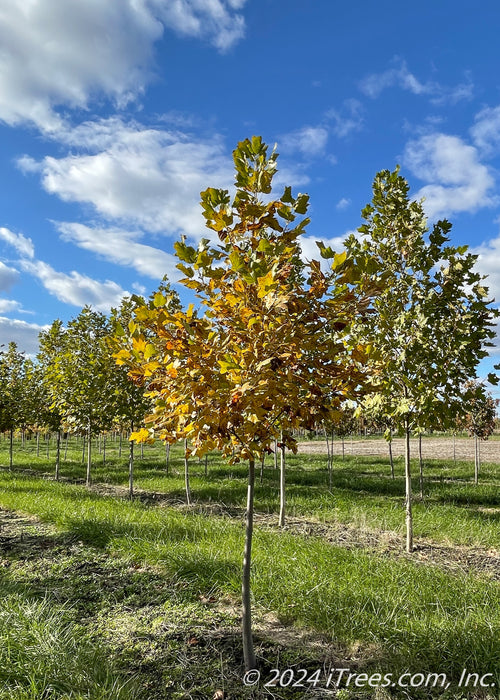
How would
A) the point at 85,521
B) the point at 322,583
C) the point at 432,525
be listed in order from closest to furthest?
the point at 322,583 → the point at 85,521 → the point at 432,525

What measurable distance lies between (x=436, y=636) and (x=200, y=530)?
12.4 ft

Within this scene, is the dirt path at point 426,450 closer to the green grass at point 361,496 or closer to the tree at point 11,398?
the green grass at point 361,496

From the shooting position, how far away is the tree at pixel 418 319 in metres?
6.22

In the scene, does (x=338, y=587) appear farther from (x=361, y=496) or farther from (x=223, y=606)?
(x=361, y=496)

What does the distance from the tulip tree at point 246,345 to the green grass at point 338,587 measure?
962 millimetres

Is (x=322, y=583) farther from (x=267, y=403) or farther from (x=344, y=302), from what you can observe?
(x=344, y=302)

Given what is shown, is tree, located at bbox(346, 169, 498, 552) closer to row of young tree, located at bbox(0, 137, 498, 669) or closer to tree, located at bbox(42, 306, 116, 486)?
row of young tree, located at bbox(0, 137, 498, 669)

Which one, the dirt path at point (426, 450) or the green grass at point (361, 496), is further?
the dirt path at point (426, 450)

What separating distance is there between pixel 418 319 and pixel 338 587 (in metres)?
3.78

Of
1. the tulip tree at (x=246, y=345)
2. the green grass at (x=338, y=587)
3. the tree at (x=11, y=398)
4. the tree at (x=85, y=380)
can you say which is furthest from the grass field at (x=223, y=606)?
the tree at (x=11, y=398)

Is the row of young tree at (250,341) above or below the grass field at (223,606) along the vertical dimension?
above

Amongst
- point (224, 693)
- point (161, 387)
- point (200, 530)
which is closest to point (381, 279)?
point (161, 387)

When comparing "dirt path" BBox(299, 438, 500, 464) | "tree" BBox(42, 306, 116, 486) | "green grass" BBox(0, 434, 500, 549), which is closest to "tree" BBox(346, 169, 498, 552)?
"green grass" BBox(0, 434, 500, 549)

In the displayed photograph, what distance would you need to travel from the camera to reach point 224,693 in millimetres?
2891
